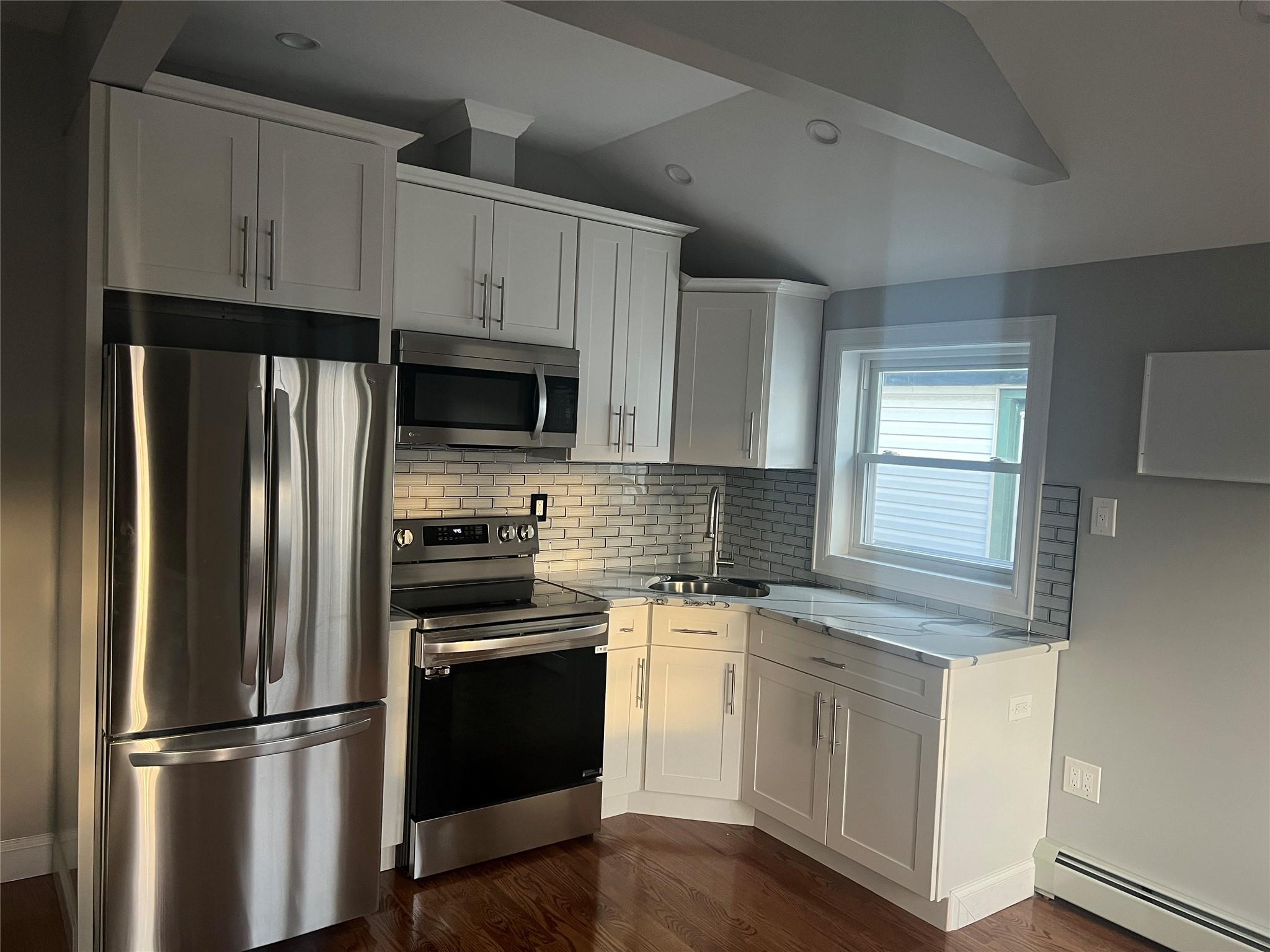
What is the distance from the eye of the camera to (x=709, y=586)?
4215mm

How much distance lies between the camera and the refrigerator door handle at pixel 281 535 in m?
2.59

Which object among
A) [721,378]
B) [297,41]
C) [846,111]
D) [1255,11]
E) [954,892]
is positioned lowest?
[954,892]

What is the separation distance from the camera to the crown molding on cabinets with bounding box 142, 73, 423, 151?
8.27ft

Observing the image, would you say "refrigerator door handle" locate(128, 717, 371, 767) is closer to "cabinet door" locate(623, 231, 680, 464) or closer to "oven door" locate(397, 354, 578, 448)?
"oven door" locate(397, 354, 578, 448)

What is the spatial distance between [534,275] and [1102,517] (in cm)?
219

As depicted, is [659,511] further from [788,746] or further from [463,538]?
[788,746]

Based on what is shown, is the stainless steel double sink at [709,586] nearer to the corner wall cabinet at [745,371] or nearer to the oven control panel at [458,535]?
the corner wall cabinet at [745,371]

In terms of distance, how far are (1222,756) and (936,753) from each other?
2.72 feet

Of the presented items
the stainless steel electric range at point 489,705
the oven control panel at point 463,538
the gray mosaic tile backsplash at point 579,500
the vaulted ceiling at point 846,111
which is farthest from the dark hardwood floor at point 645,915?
the vaulted ceiling at point 846,111

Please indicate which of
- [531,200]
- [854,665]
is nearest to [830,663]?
[854,665]

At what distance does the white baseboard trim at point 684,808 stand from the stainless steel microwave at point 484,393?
4.72 ft

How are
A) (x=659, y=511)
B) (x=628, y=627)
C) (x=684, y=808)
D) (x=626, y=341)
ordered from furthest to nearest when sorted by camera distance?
(x=659, y=511) → (x=626, y=341) → (x=684, y=808) → (x=628, y=627)

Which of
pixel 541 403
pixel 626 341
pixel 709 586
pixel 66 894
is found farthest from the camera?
pixel 709 586

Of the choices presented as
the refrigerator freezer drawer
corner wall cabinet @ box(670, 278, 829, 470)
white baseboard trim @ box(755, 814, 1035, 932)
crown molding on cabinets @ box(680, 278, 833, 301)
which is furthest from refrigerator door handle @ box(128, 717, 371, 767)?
crown molding on cabinets @ box(680, 278, 833, 301)
